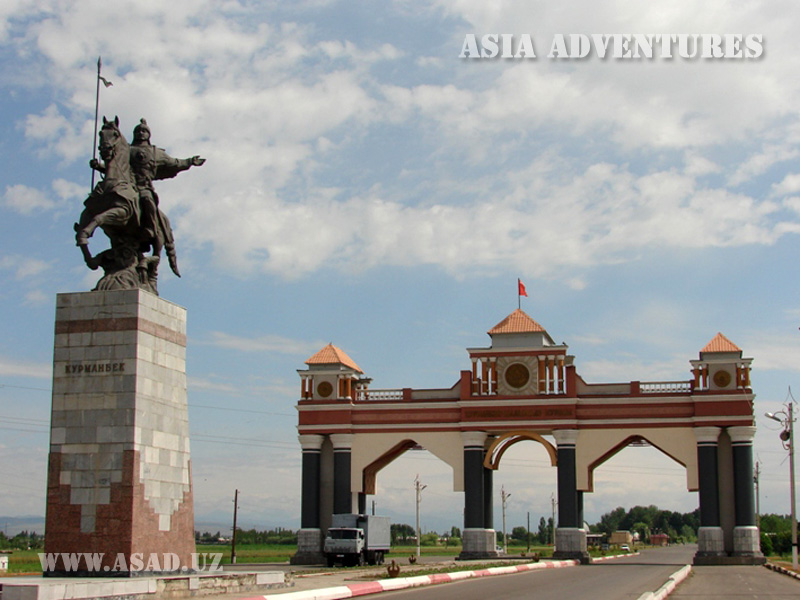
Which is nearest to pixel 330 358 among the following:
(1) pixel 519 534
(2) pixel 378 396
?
(2) pixel 378 396

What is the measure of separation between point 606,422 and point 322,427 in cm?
1394

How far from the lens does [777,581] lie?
32.3m

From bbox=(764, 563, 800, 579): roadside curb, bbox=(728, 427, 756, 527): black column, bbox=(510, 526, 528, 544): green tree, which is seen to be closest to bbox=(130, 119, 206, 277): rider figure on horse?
bbox=(764, 563, 800, 579): roadside curb

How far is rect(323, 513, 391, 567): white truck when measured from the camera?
135 ft

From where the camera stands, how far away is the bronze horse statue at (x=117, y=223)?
70.6ft

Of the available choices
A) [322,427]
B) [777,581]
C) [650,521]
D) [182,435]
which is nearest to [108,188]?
[182,435]

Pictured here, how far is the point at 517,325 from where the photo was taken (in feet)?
158

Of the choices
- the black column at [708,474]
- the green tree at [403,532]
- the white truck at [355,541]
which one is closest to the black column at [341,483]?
the white truck at [355,541]

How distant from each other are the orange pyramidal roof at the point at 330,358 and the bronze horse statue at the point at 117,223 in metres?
27.1

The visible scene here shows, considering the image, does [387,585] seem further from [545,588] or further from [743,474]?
[743,474]

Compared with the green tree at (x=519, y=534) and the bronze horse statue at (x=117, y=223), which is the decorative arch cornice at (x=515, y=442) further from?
the green tree at (x=519, y=534)

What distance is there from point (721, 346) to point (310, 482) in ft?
68.8

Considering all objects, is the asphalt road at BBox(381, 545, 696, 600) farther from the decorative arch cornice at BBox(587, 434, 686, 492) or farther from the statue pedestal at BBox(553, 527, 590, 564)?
the decorative arch cornice at BBox(587, 434, 686, 492)

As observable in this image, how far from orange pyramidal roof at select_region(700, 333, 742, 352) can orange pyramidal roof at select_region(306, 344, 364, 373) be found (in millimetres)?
17483
